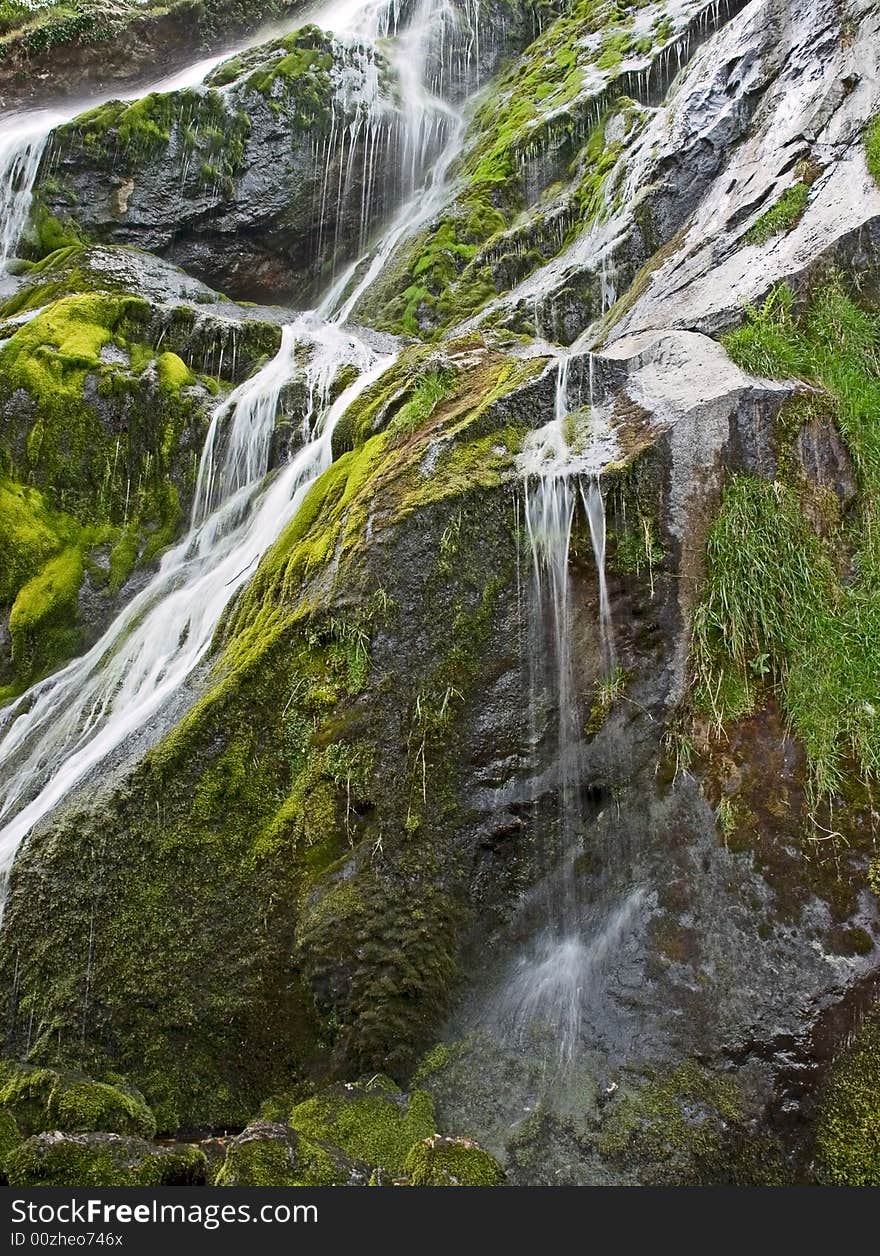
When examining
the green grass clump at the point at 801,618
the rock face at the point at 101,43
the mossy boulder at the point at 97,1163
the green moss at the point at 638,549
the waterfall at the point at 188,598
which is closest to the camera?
the mossy boulder at the point at 97,1163

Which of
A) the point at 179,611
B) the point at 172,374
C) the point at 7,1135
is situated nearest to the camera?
the point at 7,1135

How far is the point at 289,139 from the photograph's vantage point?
1566 centimetres

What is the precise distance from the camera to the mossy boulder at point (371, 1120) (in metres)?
3.91

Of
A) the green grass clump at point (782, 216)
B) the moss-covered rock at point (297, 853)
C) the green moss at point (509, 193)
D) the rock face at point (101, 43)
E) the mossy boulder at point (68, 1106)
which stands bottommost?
the mossy boulder at point (68, 1106)

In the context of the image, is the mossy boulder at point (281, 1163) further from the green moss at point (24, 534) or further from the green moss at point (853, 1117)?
the green moss at point (24, 534)

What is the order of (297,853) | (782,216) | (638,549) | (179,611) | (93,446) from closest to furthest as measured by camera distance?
1. (297,853)
2. (638,549)
3. (179,611)
4. (782,216)
5. (93,446)

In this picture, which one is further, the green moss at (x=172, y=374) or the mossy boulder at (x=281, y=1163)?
the green moss at (x=172, y=374)

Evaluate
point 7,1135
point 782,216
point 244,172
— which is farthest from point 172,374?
point 244,172

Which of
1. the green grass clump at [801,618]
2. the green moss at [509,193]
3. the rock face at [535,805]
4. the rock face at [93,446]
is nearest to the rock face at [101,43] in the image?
the green moss at [509,193]

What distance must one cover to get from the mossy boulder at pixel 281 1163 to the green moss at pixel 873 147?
24.5 ft

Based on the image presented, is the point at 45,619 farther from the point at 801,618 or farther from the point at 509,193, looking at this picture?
the point at 509,193

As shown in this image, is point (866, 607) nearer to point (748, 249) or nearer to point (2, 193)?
point (748, 249)

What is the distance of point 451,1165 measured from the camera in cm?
344

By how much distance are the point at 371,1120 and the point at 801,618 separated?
11.7 feet
